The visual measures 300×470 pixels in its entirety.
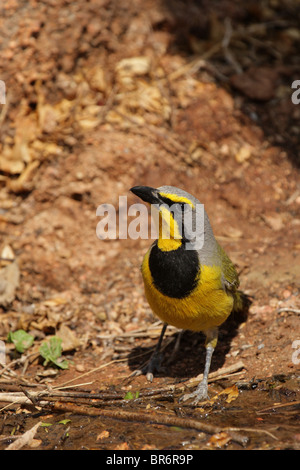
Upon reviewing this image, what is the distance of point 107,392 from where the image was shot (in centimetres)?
559

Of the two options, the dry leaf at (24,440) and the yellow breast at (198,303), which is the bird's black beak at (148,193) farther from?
the dry leaf at (24,440)

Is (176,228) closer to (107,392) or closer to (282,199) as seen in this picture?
(107,392)

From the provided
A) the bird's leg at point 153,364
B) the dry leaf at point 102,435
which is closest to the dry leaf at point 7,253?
the bird's leg at point 153,364

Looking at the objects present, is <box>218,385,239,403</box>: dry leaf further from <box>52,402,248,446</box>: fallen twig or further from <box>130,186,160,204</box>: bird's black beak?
<box>130,186,160,204</box>: bird's black beak

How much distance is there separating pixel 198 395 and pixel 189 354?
Result: 1.19 meters

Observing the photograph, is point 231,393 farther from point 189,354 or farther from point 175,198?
point 175,198

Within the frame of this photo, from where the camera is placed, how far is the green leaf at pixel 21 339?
6.51 m

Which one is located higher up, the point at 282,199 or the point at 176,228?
the point at 176,228

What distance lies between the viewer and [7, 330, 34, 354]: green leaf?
6.51 meters

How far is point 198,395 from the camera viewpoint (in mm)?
5367

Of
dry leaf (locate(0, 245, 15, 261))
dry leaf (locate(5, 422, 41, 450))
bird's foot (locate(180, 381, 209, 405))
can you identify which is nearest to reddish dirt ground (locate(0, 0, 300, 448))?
dry leaf (locate(0, 245, 15, 261))
